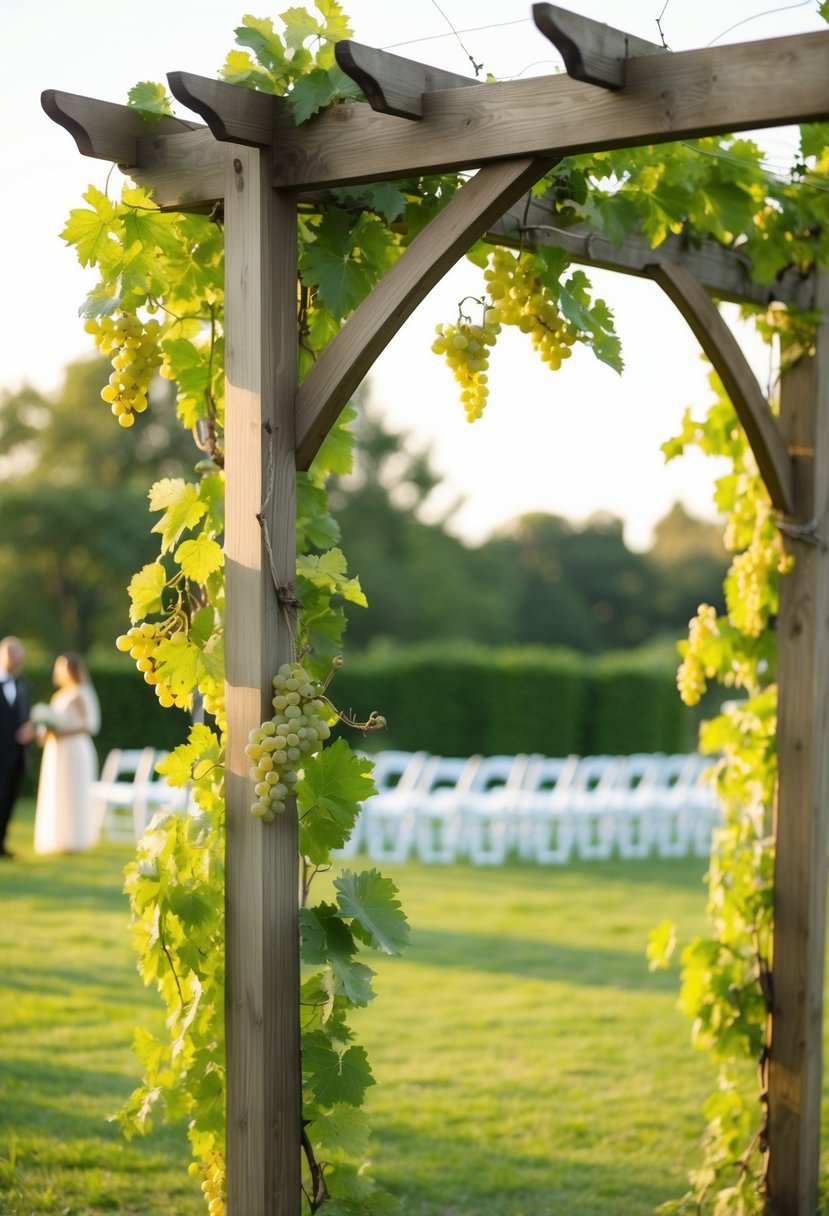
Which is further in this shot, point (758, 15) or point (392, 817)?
point (392, 817)

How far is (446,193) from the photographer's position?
11.4 ft

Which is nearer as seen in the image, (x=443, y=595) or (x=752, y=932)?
(x=752, y=932)

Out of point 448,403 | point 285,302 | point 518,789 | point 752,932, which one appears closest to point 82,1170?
point 752,932

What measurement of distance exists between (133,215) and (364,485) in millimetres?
36644

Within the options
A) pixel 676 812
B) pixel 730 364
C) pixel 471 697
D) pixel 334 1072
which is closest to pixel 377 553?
pixel 471 697

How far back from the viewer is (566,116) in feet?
9.41

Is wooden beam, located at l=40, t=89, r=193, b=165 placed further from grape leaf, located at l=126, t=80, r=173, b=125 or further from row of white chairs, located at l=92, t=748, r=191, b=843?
row of white chairs, located at l=92, t=748, r=191, b=843

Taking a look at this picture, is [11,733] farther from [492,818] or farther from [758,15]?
[758,15]

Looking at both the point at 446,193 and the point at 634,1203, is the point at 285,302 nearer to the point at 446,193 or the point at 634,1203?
the point at 446,193

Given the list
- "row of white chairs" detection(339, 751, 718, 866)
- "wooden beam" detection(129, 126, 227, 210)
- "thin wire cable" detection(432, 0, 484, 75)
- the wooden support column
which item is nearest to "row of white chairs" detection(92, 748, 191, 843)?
"row of white chairs" detection(339, 751, 718, 866)

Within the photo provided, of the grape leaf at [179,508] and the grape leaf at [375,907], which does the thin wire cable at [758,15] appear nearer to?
the grape leaf at [179,508]

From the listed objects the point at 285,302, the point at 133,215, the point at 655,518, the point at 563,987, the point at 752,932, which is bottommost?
the point at 563,987

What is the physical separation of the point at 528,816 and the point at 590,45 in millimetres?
10895

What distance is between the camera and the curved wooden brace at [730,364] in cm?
399
